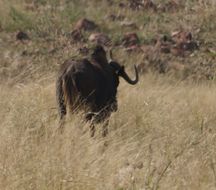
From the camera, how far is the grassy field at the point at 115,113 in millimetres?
5242

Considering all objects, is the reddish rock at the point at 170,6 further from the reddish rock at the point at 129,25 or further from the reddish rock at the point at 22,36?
the reddish rock at the point at 22,36

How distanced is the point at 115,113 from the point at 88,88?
0.92m

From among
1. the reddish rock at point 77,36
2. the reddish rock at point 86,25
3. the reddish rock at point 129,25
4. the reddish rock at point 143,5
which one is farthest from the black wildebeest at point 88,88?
the reddish rock at point 143,5

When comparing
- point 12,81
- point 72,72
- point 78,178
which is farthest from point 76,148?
point 12,81

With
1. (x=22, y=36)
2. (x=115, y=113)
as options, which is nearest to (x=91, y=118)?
(x=115, y=113)

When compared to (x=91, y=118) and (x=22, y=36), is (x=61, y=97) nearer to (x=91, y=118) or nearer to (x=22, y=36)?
(x=91, y=118)

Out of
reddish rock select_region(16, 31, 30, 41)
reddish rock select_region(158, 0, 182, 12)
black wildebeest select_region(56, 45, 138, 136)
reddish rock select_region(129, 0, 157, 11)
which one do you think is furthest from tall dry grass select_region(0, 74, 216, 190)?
reddish rock select_region(158, 0, 182, 12)

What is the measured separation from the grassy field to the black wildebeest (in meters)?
0.23

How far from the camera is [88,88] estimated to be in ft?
28.8

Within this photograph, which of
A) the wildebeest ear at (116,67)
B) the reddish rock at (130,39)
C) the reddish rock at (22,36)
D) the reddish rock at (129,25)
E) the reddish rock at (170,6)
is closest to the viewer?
the wildebeest ear at (116,67)

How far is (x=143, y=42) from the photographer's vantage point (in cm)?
1747

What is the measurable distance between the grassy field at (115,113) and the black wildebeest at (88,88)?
0.23 meters

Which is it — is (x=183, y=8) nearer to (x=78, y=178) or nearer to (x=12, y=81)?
(x=12, y=81)

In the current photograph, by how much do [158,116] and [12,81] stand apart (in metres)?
3.18
